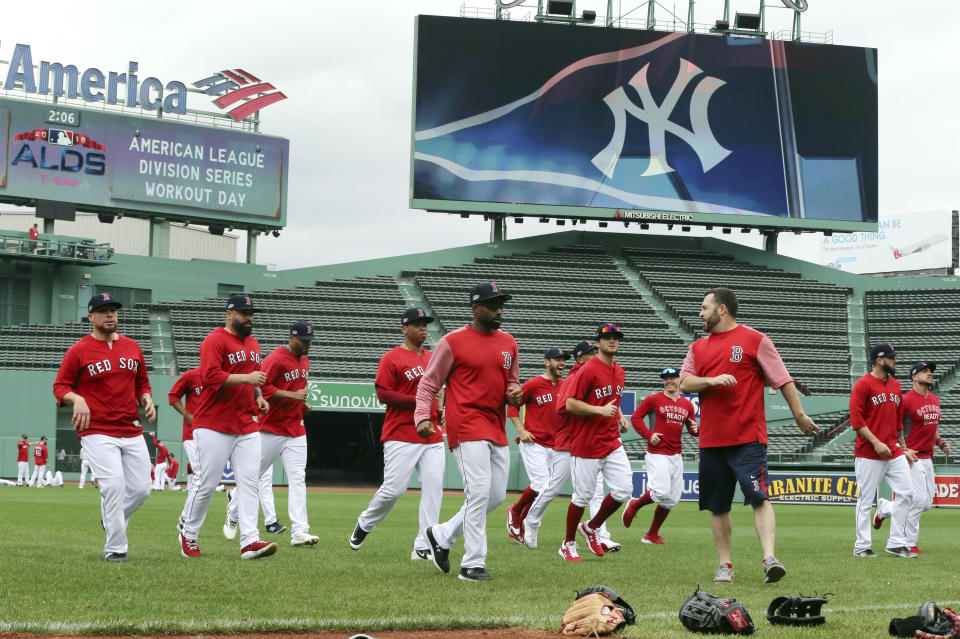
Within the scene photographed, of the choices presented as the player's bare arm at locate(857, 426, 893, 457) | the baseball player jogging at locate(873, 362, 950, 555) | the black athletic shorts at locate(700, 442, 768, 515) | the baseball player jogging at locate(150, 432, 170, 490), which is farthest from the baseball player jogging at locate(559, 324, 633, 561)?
the baseball player jogging at locate(150, 432, 170, 490)

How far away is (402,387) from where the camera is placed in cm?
1119

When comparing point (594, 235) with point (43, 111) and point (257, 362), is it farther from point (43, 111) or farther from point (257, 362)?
point (257, 362)

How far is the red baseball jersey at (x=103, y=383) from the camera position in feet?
33.3

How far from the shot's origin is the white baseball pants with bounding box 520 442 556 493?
49.2 ft

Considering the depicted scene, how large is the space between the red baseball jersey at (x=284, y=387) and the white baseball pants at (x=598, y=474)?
10.6 ft

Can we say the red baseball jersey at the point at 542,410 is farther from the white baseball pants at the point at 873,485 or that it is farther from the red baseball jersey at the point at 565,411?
the white baseball pants at the point at 873,485

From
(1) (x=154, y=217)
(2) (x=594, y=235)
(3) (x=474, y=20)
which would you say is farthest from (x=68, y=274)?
(2) (x=594, y=235)

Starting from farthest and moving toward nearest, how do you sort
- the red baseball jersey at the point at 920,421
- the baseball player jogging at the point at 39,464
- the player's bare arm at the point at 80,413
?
the baseball player jogging at the point at 39,464 → the red baseball jersey at the point at 920,421 → the player's bare arm at the point at 80,413

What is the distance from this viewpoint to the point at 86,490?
31.8 meters

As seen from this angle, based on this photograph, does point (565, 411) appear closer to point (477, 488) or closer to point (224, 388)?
point (477, 488)

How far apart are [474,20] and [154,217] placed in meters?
15.9

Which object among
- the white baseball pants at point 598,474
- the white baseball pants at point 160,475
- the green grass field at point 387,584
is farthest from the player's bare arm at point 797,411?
the white baseball pants at point 160,475

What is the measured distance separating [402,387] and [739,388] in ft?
11.4

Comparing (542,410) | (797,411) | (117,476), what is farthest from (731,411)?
(542,410)
